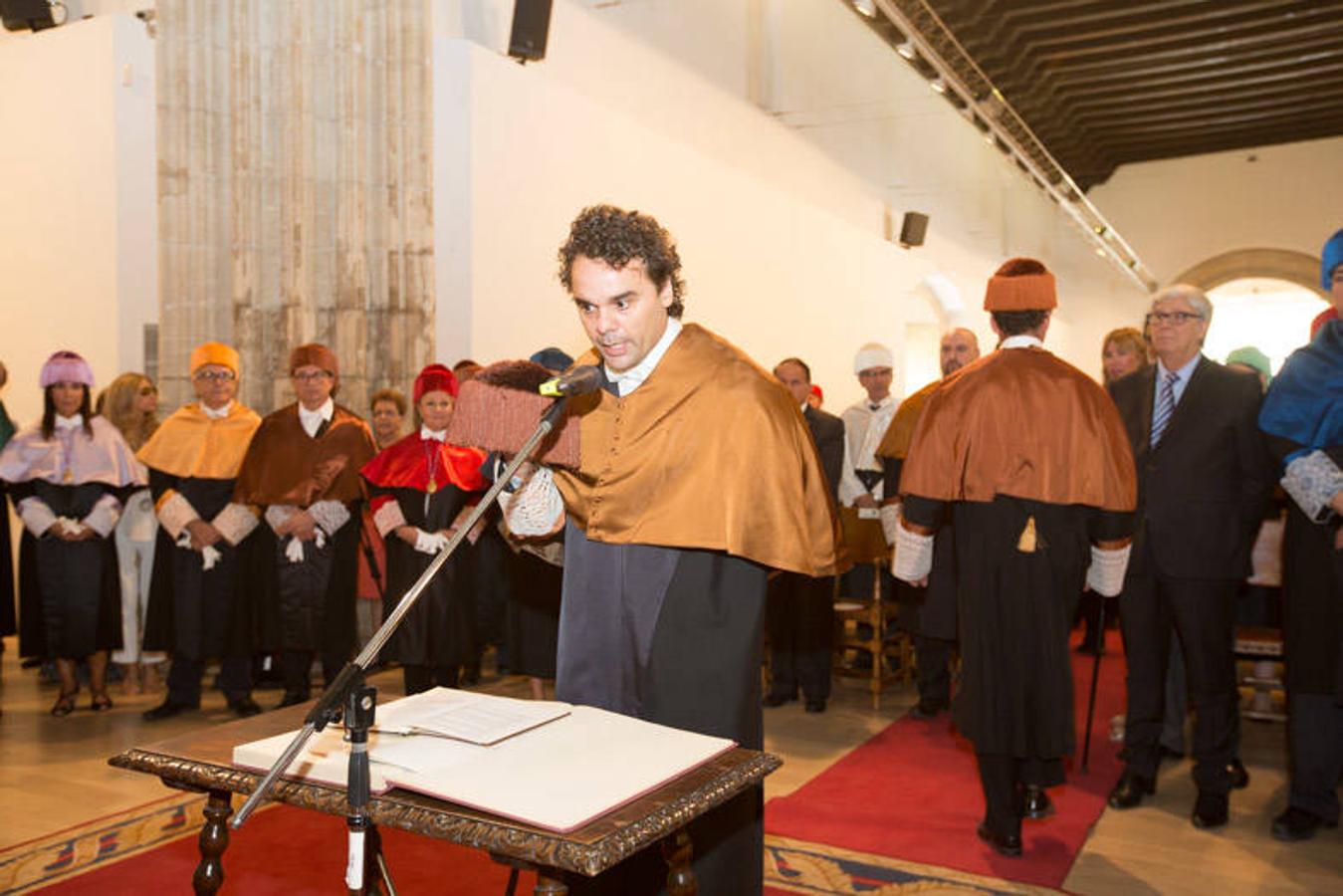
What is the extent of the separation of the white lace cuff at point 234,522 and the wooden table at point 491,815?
401 cm

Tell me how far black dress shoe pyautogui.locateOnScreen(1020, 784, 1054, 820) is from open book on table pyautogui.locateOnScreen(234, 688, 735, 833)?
2790 millimetres

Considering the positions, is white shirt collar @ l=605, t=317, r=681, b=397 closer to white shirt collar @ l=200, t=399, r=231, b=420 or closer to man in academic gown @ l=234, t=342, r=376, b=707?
man in academic gown @ l=234, t=342, r=376, b=707

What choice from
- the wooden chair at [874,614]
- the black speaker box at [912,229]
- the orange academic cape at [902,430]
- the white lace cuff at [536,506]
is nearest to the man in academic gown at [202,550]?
the wooden chair at [874,614]

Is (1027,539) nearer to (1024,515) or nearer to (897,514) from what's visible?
(1024,515)

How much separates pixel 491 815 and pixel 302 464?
4.51m

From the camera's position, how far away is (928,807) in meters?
4.43

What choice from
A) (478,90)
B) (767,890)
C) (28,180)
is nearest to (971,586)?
(767,890)

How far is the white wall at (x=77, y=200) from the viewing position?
7.88 metres

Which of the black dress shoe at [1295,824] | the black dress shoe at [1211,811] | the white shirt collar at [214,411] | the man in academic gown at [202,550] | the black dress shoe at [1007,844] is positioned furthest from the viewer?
the white shirt collar at [214,411]

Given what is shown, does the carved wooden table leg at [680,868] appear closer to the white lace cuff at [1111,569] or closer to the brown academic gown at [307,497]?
the white lace cuff at [1111,569]

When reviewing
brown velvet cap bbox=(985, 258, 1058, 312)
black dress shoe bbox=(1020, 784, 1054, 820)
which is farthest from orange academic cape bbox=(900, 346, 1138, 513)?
black dress shoe bbox=(1020, 784, 1054, 820)

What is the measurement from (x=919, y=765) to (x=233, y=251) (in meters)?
4.97

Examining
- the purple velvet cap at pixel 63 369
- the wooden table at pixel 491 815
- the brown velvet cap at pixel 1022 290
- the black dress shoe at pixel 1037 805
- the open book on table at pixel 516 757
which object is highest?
the brown velvet cap at pixel 1022 290

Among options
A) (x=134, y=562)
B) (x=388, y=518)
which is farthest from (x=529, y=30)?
(x=134, y=562)
